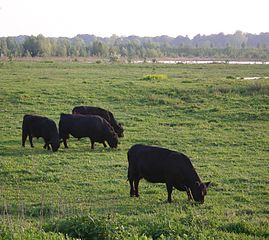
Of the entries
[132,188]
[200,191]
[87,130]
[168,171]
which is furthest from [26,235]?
[87,130]

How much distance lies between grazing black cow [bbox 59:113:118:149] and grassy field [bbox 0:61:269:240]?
20.0 inches

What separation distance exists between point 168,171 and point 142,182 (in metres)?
2.30

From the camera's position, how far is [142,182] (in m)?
14.2

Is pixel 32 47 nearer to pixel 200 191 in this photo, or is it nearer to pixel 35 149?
pixel 35 149

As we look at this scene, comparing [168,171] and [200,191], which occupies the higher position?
[168,171]

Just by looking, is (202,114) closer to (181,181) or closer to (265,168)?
(265,168)

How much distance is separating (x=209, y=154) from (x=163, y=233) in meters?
9.76

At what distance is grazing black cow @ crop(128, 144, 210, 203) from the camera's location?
11.9 metres

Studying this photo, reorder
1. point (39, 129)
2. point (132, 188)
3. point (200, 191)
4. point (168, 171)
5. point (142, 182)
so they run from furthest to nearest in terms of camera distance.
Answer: point (39, 129) → point (142, 182) → point (132, 188) → point (168, 171) → point (200, 191)

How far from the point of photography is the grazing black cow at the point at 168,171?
11.9m

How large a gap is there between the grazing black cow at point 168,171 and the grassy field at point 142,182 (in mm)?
392

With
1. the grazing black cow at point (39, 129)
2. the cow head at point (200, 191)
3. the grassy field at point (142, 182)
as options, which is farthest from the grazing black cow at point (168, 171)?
the grazing black cow at point (39, 129)

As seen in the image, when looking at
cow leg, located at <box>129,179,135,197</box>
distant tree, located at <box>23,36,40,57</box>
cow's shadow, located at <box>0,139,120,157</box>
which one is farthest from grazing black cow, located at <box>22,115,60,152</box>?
distant tree, located at <box>23,36,40,57</box>

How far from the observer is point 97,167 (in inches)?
609
